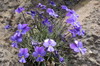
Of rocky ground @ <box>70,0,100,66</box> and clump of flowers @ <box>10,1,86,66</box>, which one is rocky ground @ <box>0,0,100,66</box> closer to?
rocky ground @ <box>70,0,100,66</box>

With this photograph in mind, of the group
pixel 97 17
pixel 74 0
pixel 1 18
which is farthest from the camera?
pixel 74 0

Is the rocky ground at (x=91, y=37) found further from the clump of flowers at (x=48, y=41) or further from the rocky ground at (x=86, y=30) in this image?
the clump of flowers at (x=48, y=41)

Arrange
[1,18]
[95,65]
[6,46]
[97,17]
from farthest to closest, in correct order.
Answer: [1,18]
[97,17]
[6,46]
[95,65]

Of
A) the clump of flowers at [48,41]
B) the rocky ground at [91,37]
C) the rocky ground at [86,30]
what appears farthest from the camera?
the rocky ground at [91,37]

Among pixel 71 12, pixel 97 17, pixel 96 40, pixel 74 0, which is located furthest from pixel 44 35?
pixel 74 0

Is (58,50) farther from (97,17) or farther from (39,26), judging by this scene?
(97,17)

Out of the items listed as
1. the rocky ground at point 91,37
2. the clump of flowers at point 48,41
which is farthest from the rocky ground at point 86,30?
the clump of flowers at point 48,41

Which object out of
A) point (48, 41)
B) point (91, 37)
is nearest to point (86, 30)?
point (91, 37)

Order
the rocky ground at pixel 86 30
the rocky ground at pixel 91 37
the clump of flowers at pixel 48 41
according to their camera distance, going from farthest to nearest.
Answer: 1. the rocky ground at pixel 91 37
2. the rocky ground at pixel 86 30
3. the clump of flowers at pixel 48 41

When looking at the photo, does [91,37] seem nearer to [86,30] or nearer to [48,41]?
[86,30]
